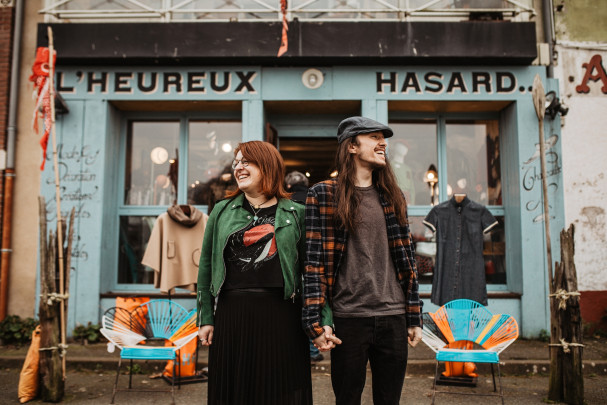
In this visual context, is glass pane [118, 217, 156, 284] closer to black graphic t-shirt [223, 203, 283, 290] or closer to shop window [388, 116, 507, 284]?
shop window [388, 116, 507, 284]

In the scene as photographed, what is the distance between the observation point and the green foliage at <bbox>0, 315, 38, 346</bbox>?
6586 mm

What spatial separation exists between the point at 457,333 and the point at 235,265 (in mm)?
2760

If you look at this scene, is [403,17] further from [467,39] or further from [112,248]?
[112,248]

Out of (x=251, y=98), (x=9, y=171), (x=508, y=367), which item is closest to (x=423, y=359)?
(x=508, y=367)

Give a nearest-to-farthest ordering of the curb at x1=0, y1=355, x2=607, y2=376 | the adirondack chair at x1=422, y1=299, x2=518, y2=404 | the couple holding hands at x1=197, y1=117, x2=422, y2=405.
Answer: the couple holding hands at x1=197, y1=117, x2=422, y2=405
the adirondack chair at x1=422, y1=299, x2=518, y2=404
the curb at x1=0, y1=355, x2=607, y2=376

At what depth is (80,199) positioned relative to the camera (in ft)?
22.3

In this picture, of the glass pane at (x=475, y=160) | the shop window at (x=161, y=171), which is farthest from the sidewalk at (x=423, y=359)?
the glass pane at (x=475, y=160)

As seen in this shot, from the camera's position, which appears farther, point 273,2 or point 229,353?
point 273,2

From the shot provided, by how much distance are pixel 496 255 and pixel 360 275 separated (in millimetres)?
5321

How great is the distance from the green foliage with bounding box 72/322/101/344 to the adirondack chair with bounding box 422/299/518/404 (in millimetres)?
4422

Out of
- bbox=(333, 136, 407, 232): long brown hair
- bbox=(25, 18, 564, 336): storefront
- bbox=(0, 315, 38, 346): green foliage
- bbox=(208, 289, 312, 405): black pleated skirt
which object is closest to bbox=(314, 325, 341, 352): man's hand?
bbox=(208, 289, 312, 405): black pleated skirt

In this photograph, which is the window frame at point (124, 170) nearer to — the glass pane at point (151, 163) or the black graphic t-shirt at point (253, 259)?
the glass pane at point (151, 163)

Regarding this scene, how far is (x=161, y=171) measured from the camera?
24.7 feet

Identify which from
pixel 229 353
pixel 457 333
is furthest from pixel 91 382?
pixel 457 333
